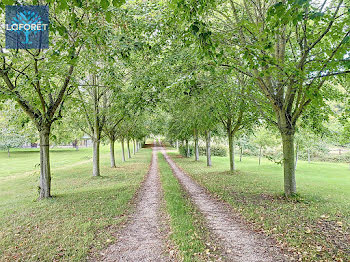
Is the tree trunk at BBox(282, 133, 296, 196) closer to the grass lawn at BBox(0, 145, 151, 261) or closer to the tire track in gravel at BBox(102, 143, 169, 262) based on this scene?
the tire track in gravel at BBox(102, 143, 169, 262)

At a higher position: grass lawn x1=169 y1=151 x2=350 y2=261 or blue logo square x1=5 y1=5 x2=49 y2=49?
blue logo square x1=5 y1=5 x2=49 y2=49

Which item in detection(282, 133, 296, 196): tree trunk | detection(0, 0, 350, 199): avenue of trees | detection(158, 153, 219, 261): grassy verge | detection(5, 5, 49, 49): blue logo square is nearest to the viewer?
detection(158, 153, 219, 261): grassy verge

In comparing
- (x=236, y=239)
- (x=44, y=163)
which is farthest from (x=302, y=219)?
(x=44, y=163)

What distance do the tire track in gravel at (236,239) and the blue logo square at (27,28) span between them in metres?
8.03

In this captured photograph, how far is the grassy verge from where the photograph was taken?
4.41 meters

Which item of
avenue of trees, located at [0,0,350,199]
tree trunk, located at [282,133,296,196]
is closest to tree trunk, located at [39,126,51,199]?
avenue of trees, located at [0,0,350,199]

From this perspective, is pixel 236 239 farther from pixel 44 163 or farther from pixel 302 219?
pixel 44 163

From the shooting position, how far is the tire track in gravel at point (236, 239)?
14.1 ft

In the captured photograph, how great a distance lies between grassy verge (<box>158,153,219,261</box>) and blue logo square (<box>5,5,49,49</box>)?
7279 millimetres

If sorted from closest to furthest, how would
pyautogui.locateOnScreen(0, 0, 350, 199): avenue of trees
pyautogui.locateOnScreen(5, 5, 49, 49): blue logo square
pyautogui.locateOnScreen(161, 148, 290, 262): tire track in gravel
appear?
pyautogui.locateOnScreen(161, 148, 290, 262): tire track in gravel
pyautogui.locateOnScreen(0, 0, 350, 199): avenue of trees
pyautogui.locateOnScreen(5, 5, 49, 49): blue logo square

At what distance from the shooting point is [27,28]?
23.5 feet

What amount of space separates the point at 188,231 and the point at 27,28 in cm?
854

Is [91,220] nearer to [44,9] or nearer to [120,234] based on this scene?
[120,234]

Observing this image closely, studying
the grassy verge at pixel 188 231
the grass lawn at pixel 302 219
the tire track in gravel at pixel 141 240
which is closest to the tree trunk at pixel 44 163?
the tire track in gravel at pixel 141 240
